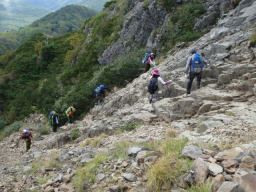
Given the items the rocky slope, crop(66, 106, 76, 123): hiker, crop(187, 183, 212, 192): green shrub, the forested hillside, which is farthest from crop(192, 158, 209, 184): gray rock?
the forested hillside

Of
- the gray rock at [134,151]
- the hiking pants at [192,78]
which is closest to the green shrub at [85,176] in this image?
the gray rock at [134,151]

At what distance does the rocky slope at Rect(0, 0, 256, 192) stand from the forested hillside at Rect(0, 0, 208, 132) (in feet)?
21.1

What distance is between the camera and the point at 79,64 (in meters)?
26.8

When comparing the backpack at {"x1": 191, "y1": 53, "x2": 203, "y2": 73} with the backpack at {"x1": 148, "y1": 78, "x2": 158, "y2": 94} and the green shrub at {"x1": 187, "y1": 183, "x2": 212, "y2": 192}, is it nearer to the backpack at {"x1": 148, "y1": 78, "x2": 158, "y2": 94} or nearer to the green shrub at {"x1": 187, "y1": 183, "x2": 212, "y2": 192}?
the backpack at {"x1": 148, "y1": 78, "x2": 158, "y2": 94}

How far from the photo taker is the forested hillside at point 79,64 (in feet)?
60.3

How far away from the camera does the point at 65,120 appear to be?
17297mm

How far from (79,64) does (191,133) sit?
76.0 feet

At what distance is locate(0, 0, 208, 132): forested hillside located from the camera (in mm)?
18391

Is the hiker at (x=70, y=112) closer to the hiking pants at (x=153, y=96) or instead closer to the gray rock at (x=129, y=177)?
the hiking pants at (x=153, y=96)

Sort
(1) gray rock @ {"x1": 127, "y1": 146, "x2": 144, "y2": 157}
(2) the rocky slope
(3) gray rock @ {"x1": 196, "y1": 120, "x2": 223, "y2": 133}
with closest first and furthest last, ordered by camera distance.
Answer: (2) the rocky slope, (1) gray rock @ {"x1": 127, "y1": 146, "x2": 144, "y2": 157}, (3) gray rock @ {"x1": 196, "y1": 120, "x2": 223, "y2": 133}

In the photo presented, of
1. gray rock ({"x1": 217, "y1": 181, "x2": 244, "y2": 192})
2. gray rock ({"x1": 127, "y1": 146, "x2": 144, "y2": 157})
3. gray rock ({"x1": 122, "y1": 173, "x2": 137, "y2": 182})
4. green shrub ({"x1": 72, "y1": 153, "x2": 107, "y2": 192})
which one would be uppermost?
gray rock ({"x1": 217, "y1": 181, "x2": 244, "y2": 192})

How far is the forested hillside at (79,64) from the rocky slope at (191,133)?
21.1 feet

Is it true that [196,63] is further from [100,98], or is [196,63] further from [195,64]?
[100,98]

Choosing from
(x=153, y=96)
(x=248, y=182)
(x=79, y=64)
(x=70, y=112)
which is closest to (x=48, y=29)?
(x=79, y=64)
